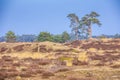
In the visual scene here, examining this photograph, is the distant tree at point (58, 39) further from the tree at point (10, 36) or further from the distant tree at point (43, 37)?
the tree at point (10, 36)

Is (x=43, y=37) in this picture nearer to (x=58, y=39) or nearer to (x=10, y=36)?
(x=10, y=36)

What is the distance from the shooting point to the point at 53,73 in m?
30.2

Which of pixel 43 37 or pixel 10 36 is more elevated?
pixel 10 36

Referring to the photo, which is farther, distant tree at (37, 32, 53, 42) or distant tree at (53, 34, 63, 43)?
distant tree at (53, 34, 63, 43)

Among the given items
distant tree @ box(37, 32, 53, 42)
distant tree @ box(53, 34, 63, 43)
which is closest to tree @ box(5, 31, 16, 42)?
distant tree @ box(37, 32, 53, 42)

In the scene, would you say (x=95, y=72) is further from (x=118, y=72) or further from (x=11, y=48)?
(x=11, y=48)

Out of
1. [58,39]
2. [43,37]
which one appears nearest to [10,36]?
[43,37]

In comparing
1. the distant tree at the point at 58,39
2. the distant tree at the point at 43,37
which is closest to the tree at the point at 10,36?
the distant tree at the point at 43,37

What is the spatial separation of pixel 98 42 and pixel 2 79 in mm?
69003

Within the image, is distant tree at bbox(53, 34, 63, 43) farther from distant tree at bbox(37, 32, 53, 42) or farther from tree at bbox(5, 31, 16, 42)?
tree at bbox(5, 31, 16, 42)

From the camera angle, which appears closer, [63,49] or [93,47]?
[63,49]

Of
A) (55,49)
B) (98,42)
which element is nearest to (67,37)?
(98,42)

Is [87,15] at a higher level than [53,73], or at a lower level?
higher

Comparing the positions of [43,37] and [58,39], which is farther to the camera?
[58,39]
